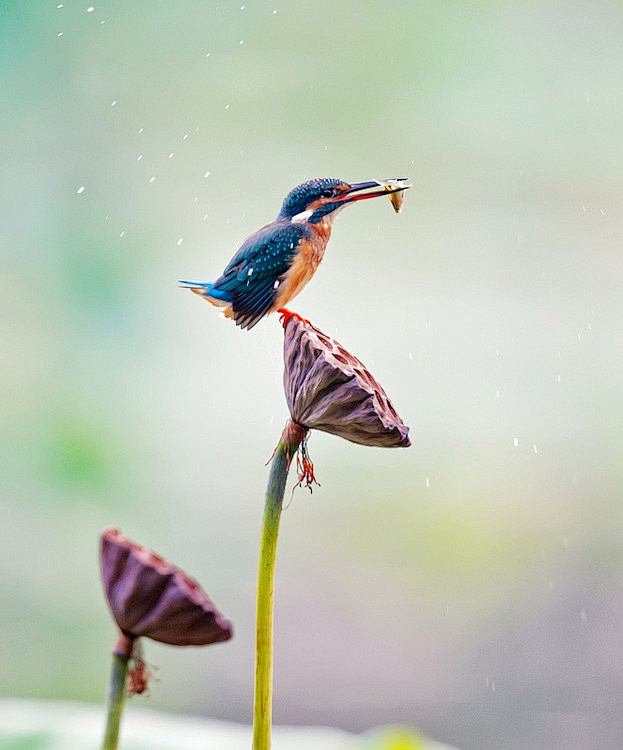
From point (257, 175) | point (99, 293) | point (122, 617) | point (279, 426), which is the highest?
point (257, 175)

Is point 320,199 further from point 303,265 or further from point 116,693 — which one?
point 116,693

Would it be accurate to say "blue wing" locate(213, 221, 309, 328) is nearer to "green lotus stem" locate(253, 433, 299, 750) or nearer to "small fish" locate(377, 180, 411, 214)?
"small fish" locate(377, 180, 411, 214)

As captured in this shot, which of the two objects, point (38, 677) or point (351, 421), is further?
point (38, 677)

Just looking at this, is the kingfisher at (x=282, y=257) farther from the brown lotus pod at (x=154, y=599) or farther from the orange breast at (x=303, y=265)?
the brown lotus pod at (x=154, y=599)

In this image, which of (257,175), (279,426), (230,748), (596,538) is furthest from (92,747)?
(596,538)

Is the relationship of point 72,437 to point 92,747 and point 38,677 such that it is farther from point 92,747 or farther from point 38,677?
point 92,747

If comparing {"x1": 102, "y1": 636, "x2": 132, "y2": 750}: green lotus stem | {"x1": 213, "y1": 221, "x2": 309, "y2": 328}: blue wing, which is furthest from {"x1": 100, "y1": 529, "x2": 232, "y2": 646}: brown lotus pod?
{"x1": 213, "y1": 221, "x2": 309, "y2": 328}: blue wing
